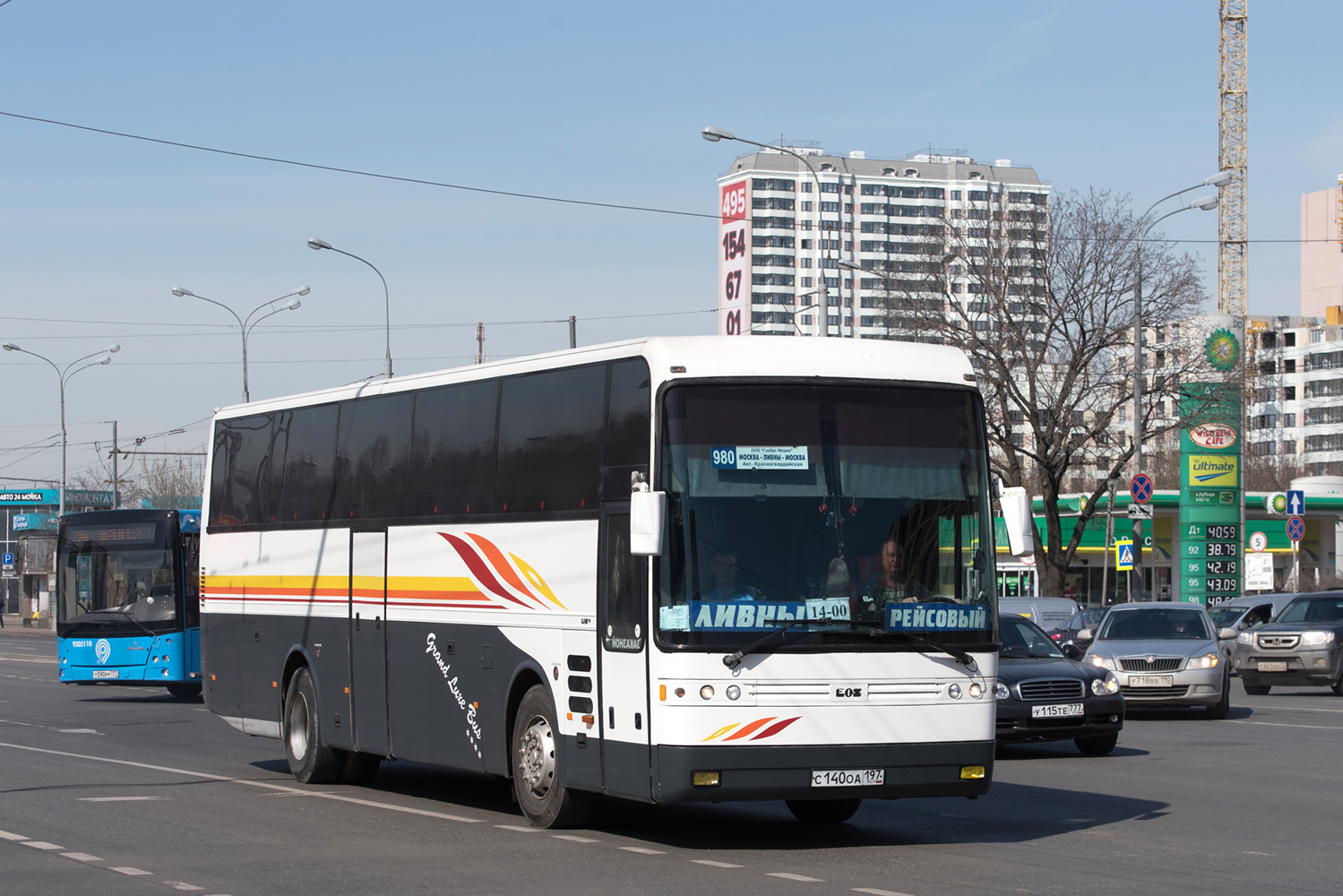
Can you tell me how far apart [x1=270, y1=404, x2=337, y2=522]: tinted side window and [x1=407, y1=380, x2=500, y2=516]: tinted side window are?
70.7 inches

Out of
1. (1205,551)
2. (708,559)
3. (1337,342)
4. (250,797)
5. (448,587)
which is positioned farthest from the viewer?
(1337,342)

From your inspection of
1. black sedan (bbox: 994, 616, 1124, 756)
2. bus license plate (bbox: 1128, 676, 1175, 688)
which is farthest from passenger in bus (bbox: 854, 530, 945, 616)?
bus license plate (bbox: 1128, 676, 1175, 688)

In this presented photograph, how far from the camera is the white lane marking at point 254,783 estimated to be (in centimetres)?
1342

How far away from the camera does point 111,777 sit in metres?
16.1

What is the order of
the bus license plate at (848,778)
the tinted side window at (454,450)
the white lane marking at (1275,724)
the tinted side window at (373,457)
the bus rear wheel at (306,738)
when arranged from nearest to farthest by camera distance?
the bus license plate at (848,778) < the tinted side window at (454,450) < the tinted side window at (373,457) < the bus rear wheel at (306,738) < the white lane marking at (1275,724)

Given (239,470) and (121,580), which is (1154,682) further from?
(121,580)

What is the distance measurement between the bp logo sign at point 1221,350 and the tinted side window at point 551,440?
1437 inches

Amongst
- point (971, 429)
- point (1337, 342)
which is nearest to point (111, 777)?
point (971, 429)

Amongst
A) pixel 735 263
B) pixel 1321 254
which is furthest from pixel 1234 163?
pixel 735 263

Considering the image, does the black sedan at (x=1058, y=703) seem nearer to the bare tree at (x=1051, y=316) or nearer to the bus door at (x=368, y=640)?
the bus door at (x=368, y=640)

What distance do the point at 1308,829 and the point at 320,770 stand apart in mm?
8444

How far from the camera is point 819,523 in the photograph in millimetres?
10852

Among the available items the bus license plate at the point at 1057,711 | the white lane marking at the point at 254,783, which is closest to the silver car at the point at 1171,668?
the bus license plate at the point at 1057,711

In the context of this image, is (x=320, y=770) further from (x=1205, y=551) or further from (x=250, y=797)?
(x=1205, y=551)
